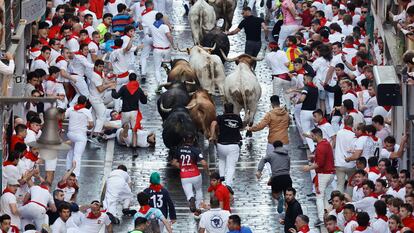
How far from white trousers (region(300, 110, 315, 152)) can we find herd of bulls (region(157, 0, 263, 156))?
1.18 m

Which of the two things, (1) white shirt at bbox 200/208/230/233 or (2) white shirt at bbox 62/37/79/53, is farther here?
(2) white shirt at bbox 62/37/79/53

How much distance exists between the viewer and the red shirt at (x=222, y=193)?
3550cm

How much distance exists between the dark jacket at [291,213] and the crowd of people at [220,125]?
0.02 meters

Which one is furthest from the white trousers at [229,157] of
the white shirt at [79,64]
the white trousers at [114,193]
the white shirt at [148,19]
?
the white shirt at [148,19]

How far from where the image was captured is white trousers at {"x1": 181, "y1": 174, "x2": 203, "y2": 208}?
37562mm

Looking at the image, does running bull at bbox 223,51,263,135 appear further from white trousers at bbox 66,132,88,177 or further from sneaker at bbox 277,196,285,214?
sneaker at bbox 277,196,285,214

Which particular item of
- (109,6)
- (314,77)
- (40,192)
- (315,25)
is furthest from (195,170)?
(109,6)

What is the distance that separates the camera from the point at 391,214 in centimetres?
3331

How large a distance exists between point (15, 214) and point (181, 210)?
182 inches

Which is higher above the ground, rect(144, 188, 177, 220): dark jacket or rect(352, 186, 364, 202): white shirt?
rect(352, 186, 364, 202): white shirt

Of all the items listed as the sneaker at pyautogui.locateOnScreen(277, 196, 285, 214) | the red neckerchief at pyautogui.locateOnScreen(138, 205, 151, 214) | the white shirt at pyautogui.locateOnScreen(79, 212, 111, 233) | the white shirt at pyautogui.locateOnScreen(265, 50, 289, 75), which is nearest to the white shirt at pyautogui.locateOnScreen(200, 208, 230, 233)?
the red neckerchief at pyautogui.locateOnScreen(138, 205, 151, 214)

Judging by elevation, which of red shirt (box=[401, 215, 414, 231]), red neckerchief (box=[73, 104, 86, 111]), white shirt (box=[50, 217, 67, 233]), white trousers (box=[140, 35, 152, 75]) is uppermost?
white trousers (box=[140, 35, 152, 75])

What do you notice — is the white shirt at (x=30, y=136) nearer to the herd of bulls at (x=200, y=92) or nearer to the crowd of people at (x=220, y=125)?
the crowd of people at (x=220, y=125)

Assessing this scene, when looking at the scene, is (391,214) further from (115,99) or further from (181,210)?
(115,99)
